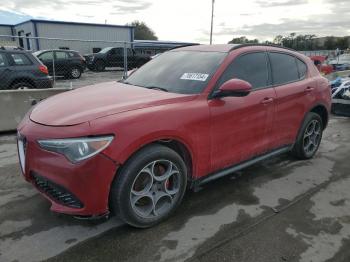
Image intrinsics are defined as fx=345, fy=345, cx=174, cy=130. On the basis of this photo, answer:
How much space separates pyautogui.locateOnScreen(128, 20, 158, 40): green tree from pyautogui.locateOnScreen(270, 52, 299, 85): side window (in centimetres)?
7975

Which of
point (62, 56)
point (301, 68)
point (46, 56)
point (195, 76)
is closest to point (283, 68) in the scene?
point (301, 68)

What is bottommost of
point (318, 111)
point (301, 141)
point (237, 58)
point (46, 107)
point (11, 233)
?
point (11, 233)

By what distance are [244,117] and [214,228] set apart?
124 cm

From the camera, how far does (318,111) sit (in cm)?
523

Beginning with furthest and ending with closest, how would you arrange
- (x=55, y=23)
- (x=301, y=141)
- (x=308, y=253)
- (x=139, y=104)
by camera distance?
(x=55, y=23) → (x=301, y=141) → (x=139, y=104) → (x=308, y=253)

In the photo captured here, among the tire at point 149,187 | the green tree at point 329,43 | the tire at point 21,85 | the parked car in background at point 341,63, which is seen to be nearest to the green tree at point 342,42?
the green tree at point 329,43

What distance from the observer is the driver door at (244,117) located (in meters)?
3.52

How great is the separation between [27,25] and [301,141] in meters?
35.9

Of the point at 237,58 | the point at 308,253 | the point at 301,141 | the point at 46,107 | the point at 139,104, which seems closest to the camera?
the point at 308,253

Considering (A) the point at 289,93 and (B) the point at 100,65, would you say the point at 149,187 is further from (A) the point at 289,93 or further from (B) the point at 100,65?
(B) the point at 100,65

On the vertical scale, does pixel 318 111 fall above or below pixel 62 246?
above

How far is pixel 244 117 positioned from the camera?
3746 mm

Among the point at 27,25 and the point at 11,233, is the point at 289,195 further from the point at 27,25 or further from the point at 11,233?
the point at 27,25

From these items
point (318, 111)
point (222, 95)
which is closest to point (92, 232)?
point (222, 95)
